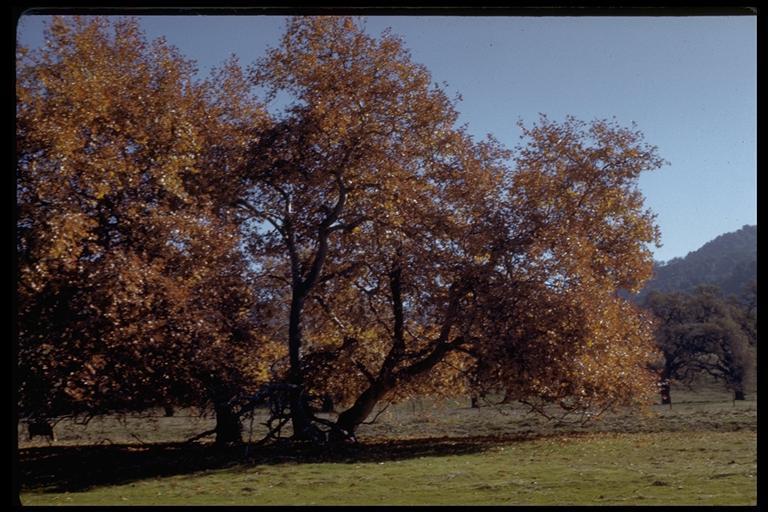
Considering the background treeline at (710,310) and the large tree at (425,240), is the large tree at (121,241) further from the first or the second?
the background treeline at (710,310)

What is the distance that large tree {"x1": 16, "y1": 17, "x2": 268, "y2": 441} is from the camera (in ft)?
34.9

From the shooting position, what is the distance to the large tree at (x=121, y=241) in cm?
1065

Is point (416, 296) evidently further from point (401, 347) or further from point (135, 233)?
point (135, 233)

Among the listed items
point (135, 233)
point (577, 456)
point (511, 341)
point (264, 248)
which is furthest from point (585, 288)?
point (135, 233)

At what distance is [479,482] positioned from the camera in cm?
1027

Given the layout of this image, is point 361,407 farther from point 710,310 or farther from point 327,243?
point 710,310

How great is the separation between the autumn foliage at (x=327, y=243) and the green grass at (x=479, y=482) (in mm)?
1657

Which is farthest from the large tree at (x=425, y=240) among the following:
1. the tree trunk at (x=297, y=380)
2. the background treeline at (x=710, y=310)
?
the background treeline at (x=710, y=310)

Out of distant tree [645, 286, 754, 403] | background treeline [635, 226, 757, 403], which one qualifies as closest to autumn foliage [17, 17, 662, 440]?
background treeline [635, 226, 757, 403]

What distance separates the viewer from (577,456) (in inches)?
510

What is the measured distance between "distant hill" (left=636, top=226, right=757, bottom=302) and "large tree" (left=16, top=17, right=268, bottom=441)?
351 inches

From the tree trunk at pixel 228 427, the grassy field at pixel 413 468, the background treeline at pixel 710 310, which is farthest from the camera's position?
the background treeline at pixel 710 310

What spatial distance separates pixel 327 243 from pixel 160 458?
4.77 metres

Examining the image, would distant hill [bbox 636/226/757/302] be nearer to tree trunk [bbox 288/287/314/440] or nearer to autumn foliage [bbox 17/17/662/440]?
autumn foliage [bbox 17/17/662/440]
